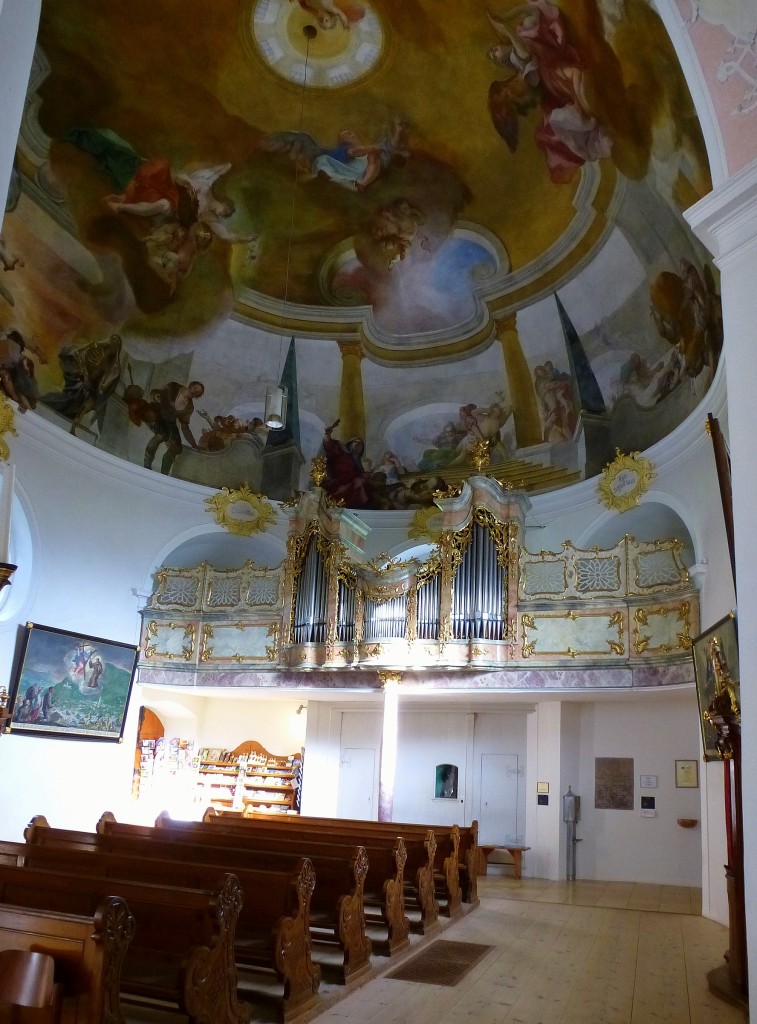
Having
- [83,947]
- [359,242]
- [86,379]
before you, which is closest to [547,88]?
[359,242]

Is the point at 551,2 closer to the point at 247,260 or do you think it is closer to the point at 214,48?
the point at 214,48

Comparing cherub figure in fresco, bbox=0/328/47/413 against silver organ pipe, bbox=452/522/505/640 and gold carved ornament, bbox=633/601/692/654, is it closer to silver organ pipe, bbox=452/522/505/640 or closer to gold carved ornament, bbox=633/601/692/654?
silver organ pipe, bbox=452/522/505/640

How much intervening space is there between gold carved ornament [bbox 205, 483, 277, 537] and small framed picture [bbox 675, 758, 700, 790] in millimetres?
9509

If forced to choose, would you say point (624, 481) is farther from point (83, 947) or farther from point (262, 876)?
point (83, 947)

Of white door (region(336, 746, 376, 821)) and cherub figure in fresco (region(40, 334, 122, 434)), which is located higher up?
cherub figure in fresco (region(40, 334, 122, 434))

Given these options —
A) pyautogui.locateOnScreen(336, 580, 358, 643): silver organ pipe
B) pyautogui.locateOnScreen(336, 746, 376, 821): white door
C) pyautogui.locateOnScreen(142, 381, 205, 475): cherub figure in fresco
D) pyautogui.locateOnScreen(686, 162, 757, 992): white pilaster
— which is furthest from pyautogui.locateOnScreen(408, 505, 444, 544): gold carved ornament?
pyautogui.locateOnScreen(686, 162, 757, 992): white pilaster

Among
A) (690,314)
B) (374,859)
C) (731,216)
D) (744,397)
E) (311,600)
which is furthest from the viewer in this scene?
(311,600)

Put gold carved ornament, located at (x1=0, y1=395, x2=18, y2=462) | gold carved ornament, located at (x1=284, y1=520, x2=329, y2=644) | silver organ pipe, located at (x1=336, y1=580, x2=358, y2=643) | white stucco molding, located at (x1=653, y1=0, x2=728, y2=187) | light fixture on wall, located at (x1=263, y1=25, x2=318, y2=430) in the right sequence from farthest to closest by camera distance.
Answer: gold carved ornament, located at (x1=284, y1=520, x2=329, y2=644) < silver organ pipe, located at (x1=336, y1=580, x2=358, y2=643) < gold carved ornament, located at (x1=0, y1=395, x2=18, y2=462) < light fixture on wall, located at (x1=263, y1=25, x2=318, y2=430) < white stucco molding, located at (x1=653, y1=0, x2=728, y2=187)

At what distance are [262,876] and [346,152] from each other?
13.7 metres

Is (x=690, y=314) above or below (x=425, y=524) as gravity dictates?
above

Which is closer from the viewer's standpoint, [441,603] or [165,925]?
[165,925]

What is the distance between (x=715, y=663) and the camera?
917 centimetres

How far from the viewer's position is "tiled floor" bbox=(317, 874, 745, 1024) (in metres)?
7.11

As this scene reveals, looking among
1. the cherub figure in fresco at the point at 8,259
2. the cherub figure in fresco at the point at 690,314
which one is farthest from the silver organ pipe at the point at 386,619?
the cherub figure in fresco at the point at 8,259
